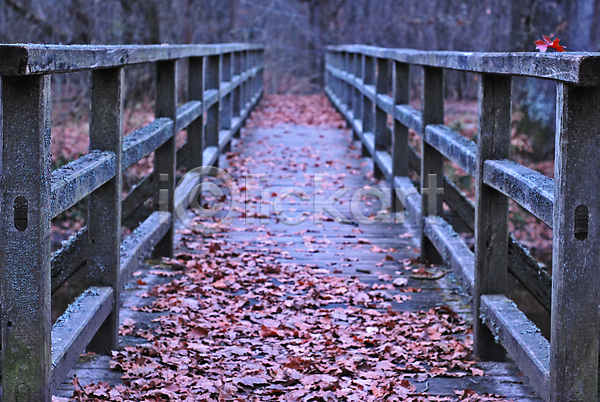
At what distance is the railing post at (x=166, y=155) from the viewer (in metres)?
5.04

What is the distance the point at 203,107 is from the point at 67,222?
6744 mm

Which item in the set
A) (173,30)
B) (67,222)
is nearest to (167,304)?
(67,222)

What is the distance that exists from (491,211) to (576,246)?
1.04 m

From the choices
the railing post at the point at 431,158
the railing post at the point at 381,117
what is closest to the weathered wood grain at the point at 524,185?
the railing post at the point at 431,158

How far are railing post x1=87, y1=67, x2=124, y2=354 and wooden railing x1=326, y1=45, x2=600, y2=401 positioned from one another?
1679 mm

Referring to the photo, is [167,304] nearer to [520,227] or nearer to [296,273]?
[296,273]

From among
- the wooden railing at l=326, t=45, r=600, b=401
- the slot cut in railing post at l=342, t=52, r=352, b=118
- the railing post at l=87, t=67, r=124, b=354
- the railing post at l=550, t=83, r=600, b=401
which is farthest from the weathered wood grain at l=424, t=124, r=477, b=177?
the slot cut in railing post at l=342, t=52, r=352, b=118

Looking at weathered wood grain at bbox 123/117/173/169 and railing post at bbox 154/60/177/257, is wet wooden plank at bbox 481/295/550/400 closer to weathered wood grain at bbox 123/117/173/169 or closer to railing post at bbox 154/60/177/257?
weathered wood grain at bbox 123/117/173/169

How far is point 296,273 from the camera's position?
16.3 ft

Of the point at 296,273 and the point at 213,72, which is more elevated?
the point at 213,72

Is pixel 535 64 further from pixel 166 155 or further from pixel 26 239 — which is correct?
pixel 166 155

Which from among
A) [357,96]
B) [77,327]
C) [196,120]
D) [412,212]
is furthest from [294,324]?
[357,96]

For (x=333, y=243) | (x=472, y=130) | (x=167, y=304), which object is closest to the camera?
(x=167, y=304)

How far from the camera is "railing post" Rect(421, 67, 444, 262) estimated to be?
5.01 meters
